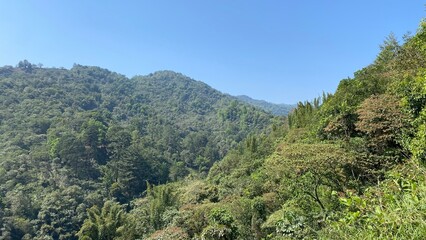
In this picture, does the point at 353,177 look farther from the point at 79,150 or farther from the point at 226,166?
the point at 79,150

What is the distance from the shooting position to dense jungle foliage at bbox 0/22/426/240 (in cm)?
662

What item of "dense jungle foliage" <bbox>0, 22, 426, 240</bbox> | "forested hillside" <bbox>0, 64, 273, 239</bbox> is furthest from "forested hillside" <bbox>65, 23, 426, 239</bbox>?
"forested hillside" <bbox>0, 64, 273, 239</bbox>

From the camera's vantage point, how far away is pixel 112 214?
20.4m

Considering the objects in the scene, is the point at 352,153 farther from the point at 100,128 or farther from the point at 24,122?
the point at 24,122

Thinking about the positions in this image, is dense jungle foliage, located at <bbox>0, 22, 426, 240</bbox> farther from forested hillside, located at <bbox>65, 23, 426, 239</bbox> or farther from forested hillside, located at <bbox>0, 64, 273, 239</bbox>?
forested hillside, located at <bbox>0, 64, 273, 239</bbox>

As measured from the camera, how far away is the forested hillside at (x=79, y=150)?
1281 inches

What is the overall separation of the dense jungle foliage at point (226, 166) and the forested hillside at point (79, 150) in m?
0.20

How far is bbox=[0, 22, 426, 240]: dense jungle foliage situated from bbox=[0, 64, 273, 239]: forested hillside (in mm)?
202

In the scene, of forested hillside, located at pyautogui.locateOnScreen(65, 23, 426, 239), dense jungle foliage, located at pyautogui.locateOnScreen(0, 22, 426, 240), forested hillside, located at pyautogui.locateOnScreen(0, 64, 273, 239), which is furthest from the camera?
forested hillside, located at pyautogui.locateOnScreen(0, 64, 273, 239)

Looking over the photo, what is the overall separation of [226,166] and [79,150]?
2444 centimetres

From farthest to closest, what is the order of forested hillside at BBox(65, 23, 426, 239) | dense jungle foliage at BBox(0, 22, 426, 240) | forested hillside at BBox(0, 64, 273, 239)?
forested hillside at BBox(0, 64, 273, 239) < dense jungle foliage at BBox(0, 22, 426, 240) < forested hillside at BBox(65, 23, 426, 239)

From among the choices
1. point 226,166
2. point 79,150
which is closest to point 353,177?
point 226,166

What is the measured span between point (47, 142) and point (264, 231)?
4623 centimetres

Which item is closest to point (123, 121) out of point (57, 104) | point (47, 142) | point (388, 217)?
point (57, 104)
